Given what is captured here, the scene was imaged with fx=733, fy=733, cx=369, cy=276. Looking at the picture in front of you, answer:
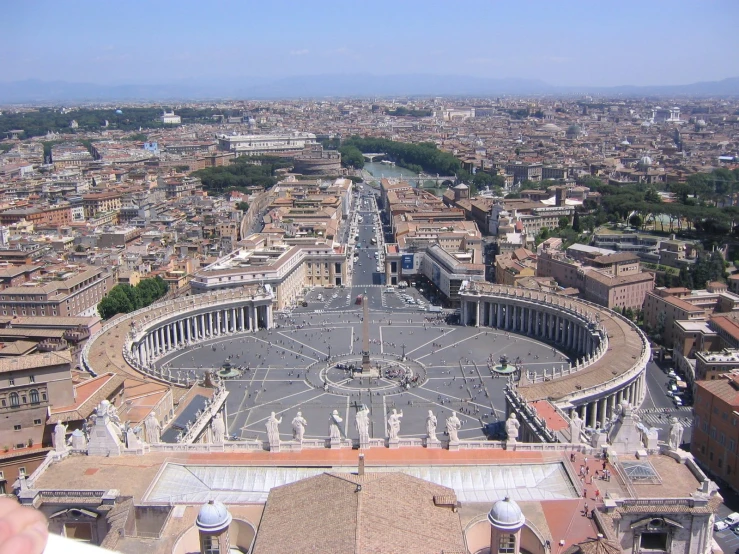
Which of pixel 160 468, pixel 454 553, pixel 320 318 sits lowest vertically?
pixel 320 318

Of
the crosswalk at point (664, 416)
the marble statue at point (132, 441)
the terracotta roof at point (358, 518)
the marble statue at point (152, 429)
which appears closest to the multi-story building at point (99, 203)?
the crosswalk at point (664, 416)

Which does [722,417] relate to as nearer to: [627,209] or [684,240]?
[684,240]

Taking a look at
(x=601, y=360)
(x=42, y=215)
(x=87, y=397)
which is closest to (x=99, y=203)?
(x=42, y=215)

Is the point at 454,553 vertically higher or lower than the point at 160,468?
higher

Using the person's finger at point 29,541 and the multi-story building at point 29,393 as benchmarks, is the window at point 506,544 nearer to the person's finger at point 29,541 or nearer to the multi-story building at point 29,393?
the person's finger at point 29,541

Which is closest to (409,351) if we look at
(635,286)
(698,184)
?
(635,286)

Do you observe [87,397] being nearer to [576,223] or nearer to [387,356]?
A: [387,356]
